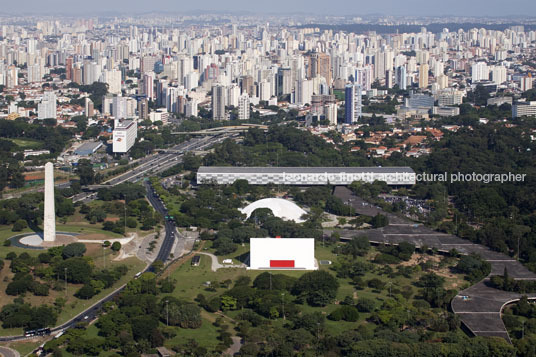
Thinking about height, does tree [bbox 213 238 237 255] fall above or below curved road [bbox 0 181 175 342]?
above

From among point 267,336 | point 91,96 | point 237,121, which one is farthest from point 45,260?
point 91,96

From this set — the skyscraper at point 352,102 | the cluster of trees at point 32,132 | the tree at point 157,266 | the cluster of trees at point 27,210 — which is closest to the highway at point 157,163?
the cluster of trees at point 27,210

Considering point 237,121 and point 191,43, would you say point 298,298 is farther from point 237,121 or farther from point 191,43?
point 191,43

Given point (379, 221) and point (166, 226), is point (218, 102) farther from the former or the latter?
point (379, 221)

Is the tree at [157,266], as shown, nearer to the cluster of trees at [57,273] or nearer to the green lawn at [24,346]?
the cluster of trees at [57,273]

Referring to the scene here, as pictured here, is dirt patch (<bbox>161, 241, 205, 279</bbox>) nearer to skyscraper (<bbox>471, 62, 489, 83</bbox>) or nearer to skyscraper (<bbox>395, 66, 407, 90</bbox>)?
skyscraper (<bbox>395, 66, 407, 90</bbox>)

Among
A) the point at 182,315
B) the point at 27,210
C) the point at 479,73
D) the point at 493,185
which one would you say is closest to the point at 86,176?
the point at 27,210

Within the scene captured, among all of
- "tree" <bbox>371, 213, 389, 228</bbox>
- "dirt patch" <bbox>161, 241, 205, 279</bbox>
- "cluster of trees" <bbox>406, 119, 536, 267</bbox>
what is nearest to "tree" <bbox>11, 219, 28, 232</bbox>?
"dirt patch" <bbox>161, 241, 205, 279</bbox>
